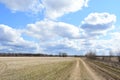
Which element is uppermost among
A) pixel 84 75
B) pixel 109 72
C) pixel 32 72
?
pixel 32 72

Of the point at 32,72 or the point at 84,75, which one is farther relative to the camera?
the point at 32,72

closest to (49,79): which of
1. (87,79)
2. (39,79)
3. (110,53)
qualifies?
(39,79)

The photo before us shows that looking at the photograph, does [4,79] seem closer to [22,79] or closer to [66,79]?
[22,79]

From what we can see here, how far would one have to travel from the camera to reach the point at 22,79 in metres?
17.3

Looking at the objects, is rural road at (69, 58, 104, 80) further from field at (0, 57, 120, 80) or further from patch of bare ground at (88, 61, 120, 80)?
patch of bare ground at (88, 61, 120, 80)

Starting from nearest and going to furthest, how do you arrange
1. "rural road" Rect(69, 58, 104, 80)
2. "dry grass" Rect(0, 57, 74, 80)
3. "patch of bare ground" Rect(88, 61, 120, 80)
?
"rural road" Rect(69, 58, 104, 80) < "dry grass" Rect(0, 57, 74, 80) < "patch of bare ground" Rect(88, 61, 120, 80)

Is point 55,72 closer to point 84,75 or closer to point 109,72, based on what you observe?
point 84,75

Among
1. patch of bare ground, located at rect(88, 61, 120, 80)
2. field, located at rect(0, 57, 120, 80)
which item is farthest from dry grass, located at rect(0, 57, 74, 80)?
patch of bare ground, located at rect(88, 61, 120, 80)

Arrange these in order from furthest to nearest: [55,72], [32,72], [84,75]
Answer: [55,72] < [32,72] < [84,75]

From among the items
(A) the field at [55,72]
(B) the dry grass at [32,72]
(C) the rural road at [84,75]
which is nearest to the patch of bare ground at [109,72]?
(A) the field at [55,72]

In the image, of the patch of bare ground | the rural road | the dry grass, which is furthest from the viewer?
the patch of bare ground

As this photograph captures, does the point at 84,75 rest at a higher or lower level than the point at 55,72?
lower

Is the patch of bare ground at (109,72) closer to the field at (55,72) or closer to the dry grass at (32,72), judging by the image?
the field at (55,72)

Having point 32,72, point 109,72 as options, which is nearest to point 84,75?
point 109,72
